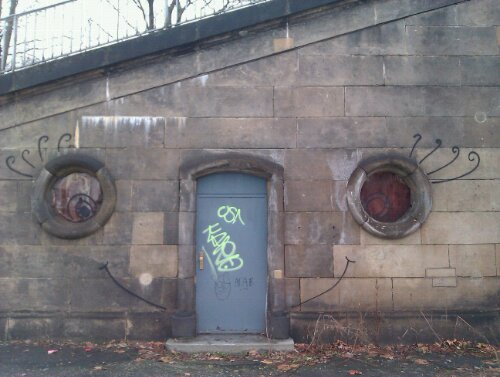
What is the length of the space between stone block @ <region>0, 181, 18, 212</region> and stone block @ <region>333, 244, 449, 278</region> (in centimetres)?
470

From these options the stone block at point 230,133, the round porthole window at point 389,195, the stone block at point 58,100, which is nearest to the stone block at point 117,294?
the stone block at point 230,133

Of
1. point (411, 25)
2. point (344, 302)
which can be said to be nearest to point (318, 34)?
point (411, 25)

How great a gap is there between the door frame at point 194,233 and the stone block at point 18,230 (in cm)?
213

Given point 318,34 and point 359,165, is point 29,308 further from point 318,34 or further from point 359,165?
point 318,34

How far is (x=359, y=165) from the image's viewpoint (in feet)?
20.9

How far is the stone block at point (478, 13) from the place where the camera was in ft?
21.7

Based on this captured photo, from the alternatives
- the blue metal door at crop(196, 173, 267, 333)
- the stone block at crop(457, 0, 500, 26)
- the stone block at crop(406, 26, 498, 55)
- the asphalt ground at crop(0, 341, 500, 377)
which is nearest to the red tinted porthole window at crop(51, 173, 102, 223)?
the blue metal door at crop(196, 173, 267, 333)

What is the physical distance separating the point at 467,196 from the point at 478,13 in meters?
2.82

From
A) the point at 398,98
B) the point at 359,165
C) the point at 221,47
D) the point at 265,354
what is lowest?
the point at 265,354

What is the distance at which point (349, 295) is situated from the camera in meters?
6.25

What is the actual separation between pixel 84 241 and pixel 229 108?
287 cm

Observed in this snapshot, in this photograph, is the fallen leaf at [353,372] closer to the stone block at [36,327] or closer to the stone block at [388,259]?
the stone block at [388,259]

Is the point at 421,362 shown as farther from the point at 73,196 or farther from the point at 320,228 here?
the point at 73,196

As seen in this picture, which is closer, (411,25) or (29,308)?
(29,308)
